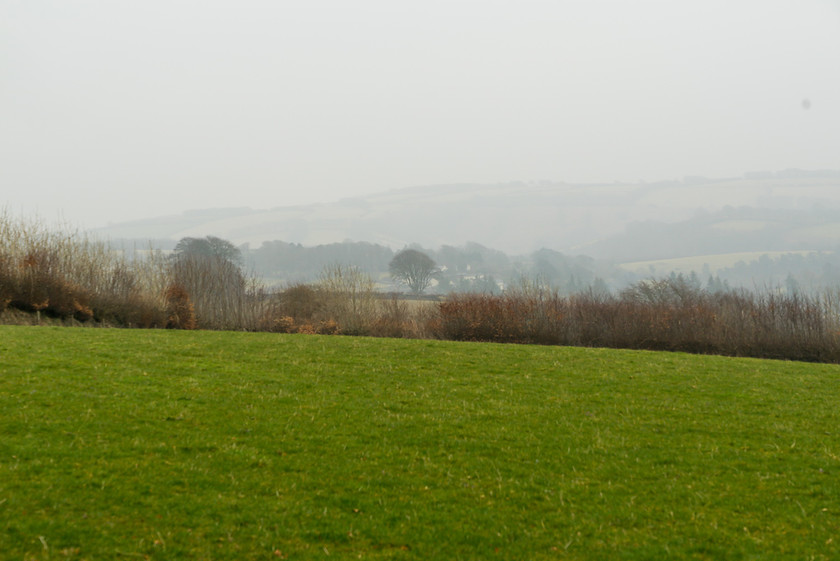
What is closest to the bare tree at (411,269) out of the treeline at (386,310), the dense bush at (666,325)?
the treeline at (386,310)

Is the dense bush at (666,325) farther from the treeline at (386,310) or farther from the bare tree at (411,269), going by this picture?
the bare tree at (411,269)

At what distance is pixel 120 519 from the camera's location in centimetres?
831

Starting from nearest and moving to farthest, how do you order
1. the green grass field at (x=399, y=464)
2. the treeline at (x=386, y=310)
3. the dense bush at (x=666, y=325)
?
the green grass field at (x=399, y=464) → the treeline at (x=386, y=310) → the dense bush at (x=666, y=325)

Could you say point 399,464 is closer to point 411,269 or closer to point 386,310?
point 386,310

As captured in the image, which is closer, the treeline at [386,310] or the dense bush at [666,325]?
the treeline at [386,310]

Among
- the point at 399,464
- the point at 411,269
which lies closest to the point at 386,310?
the point at 399,464

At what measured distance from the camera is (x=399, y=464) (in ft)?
37.3

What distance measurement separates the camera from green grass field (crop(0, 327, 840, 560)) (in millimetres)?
8172

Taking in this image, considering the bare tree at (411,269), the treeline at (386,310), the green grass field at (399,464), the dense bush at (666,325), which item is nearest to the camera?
the green grass field at (399,464)

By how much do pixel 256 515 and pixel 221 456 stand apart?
2790mm

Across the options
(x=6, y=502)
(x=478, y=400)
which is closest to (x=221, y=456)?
(x=6, y=502)

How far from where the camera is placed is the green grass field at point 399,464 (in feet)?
26.8

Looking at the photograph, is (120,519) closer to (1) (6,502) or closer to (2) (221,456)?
(1) (6,502)

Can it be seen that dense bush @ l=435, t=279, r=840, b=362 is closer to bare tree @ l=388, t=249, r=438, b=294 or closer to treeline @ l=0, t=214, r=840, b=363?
treeline @ l=0, t=214, r=840, b=363
